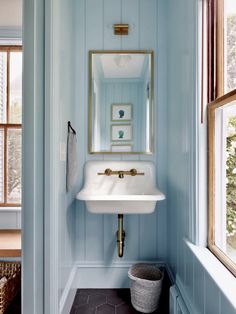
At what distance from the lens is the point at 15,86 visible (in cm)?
237

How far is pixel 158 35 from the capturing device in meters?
A: 2.04

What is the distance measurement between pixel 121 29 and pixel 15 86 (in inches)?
45.9

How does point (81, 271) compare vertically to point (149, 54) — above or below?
below

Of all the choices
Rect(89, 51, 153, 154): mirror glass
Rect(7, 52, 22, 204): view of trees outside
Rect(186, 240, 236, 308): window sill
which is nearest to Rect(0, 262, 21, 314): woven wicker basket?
Rect(7, 52, 22, 204): view of trees outside

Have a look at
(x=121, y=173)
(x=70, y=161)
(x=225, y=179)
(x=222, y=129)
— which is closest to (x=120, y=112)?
(x=121, y=173)

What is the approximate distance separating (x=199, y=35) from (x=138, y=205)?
42.1 inches

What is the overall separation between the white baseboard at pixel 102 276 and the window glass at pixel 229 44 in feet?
5.08

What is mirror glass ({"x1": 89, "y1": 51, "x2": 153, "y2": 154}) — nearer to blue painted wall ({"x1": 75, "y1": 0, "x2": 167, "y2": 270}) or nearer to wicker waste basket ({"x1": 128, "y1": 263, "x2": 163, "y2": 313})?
blue painted wall ({"x1": 75, "y1": 0, "x2": 167, "y2": 270})

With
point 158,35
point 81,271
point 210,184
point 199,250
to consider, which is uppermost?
point 158,35

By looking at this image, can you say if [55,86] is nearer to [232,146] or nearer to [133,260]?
[232,146]

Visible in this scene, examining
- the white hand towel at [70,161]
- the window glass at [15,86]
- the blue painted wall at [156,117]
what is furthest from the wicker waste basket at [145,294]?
the window glass at [15,86]

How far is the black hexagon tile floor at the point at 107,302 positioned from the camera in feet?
5.62

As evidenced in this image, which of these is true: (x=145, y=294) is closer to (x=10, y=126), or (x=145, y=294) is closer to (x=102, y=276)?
(x=102, y=276)

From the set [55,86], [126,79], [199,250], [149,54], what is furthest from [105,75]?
[199,250]
